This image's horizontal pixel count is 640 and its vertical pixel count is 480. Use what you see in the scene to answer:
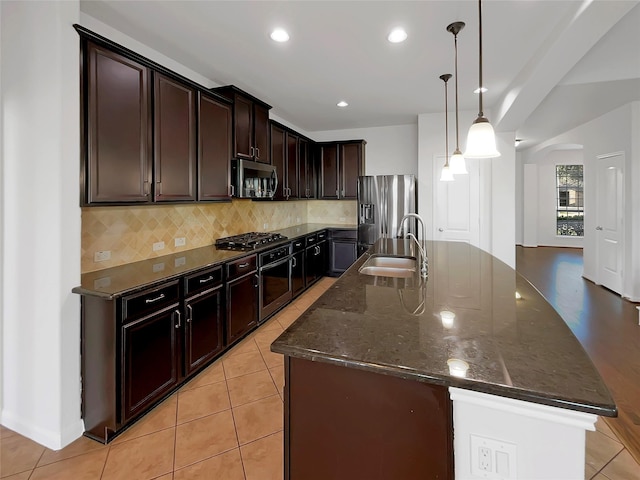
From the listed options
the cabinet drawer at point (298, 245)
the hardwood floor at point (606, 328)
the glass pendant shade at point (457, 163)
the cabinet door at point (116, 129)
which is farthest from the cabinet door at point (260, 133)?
the hardwood floor at point (606, 328)

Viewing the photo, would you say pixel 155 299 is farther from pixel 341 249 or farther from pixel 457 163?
pixel 341 249

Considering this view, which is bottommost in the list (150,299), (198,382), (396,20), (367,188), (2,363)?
(198,382)

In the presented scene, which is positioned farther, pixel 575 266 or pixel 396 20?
pixel 575 266

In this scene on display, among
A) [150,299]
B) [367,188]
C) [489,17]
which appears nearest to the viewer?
[150,299]

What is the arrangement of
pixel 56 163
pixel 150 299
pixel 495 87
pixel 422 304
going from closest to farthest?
pixel 422 304
pixel 56 163
pixel 150 299
pixel 495 87

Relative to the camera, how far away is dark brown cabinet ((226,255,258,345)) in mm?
2862

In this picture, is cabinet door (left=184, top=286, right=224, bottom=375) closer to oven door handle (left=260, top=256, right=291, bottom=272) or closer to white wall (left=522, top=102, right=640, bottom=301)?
oven door handle (left=260, top=256, right=291, bottom=272)

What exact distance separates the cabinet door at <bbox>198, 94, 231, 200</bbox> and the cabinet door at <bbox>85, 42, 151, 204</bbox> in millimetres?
588

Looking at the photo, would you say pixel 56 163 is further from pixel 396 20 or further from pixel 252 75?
pixel 396 20

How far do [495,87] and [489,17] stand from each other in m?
1.64

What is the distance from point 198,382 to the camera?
8.22 feet

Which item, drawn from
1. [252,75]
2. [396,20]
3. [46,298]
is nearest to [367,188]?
[252,75]

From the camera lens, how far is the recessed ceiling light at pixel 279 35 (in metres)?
2.48

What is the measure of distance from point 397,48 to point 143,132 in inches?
86.0
